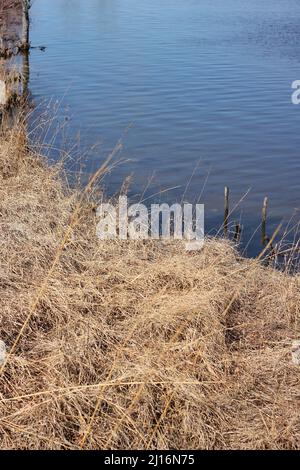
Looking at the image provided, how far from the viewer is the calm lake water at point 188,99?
11539 millimetres

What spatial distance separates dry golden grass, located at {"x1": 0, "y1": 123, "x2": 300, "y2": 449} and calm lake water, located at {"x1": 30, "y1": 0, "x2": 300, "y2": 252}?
3043 mm

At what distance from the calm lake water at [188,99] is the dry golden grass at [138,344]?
3.04 metres

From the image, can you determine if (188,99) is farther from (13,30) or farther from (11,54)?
(13,30)

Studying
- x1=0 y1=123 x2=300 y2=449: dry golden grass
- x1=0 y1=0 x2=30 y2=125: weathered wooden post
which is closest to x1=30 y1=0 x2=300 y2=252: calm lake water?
x1=0 y1=0 x2=30 y2=125: weathered wooden post

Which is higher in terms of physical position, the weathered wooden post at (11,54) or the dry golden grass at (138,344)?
the weathered wooden post at (11,54)

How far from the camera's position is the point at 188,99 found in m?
16.9

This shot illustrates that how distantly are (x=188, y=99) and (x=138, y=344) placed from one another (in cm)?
1253

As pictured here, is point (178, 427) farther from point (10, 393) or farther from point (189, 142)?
point (189, 142)

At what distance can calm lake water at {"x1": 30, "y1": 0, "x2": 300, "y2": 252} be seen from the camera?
11.5m

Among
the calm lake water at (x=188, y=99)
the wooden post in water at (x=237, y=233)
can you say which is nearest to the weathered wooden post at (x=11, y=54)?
the calm lake water at (x=188, y=99)

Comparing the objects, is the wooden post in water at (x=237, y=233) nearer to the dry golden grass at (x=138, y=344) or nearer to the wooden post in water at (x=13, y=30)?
the dry golden grass at (x=138, y=344)

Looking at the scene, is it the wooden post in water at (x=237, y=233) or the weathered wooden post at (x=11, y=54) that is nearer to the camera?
Answer: the wooden post in water at (x=237, y=233)

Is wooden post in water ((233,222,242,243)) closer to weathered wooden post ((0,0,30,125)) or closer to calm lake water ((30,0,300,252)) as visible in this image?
calm lake water ((30,0,300,252))
